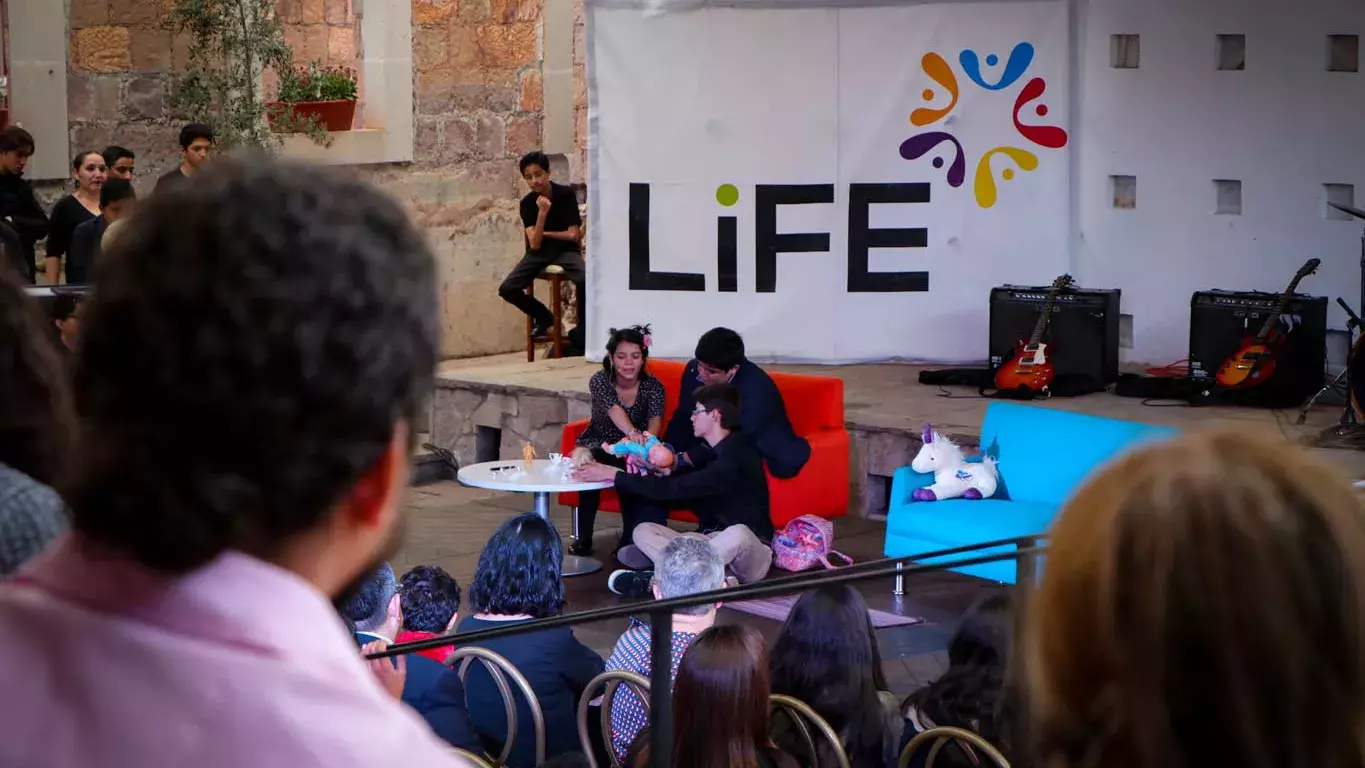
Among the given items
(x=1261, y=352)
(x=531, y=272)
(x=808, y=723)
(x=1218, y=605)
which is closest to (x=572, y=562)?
(x=1261, y=352)

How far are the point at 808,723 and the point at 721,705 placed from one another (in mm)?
218

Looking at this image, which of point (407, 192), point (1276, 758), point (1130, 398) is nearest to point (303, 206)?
point (1276, 758)

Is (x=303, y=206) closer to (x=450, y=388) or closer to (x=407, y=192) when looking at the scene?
(x=450, y=388)

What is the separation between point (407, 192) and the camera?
35.8ft

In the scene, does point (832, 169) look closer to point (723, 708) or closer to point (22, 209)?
point (22, 209)

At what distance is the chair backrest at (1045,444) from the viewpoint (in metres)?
6.26

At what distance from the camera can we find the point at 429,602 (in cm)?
407

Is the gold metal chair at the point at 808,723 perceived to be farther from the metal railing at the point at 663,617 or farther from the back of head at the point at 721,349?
the back of head at the point at 721,349

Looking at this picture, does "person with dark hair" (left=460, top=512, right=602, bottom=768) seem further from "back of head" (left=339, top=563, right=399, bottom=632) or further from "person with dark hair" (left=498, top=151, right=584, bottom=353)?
"person with dark hair" (left=498, top=151, right=584, bottom=353)

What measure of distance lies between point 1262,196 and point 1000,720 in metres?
6.70

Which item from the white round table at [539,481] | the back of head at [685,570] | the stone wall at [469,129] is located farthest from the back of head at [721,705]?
the stone wall at [469,129]

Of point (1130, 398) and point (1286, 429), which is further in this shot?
point (1130, 398)

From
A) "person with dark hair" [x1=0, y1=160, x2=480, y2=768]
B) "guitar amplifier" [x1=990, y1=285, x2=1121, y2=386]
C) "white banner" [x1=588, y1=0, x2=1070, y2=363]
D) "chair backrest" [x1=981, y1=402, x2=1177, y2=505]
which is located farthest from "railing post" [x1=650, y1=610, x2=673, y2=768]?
"white banner" [x1=588, y1=0, x2=1070, y2=363]

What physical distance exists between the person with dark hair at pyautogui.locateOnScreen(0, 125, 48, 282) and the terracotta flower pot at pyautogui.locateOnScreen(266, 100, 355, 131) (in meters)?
1.91
